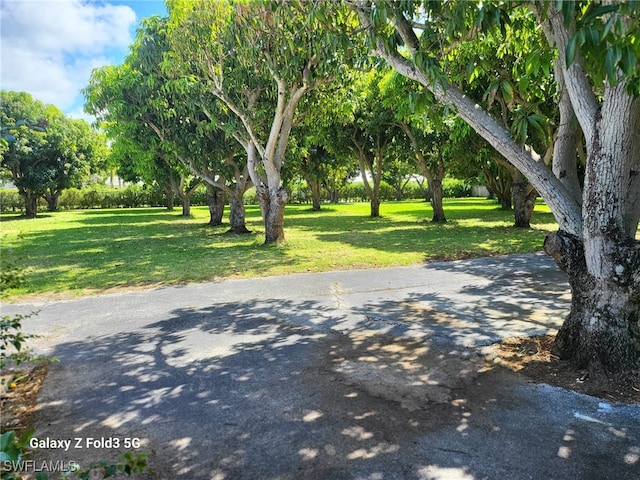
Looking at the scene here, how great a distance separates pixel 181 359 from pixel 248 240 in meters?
10.2

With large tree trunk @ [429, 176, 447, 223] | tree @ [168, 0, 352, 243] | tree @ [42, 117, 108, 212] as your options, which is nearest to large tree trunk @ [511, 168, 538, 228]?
large tree trunk @ [429, 176, 447, 223]

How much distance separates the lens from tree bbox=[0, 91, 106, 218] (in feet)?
90.5

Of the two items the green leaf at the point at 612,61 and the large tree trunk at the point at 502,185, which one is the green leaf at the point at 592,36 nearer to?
the green leaf at the point at 612,61

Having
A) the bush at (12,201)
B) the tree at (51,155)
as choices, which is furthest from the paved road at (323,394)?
the bush at (12,201)

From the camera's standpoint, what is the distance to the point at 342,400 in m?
3.44

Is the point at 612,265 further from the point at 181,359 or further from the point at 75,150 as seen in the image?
the point at 75,150

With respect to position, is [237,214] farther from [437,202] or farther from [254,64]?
[437,202]

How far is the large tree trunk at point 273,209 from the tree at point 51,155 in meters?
20.8

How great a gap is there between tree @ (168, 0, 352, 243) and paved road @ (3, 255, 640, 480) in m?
5.07

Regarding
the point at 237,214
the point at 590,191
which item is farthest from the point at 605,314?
the point at 237,214

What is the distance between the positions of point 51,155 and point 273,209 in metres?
25.4

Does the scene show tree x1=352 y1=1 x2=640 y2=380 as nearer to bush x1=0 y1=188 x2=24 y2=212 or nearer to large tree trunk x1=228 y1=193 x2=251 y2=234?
large tree trunk x1=228 y1=193 x2=251 y2=234

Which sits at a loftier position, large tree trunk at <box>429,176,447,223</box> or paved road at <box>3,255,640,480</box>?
large tree trunk at <box>429,176,447,223</box>

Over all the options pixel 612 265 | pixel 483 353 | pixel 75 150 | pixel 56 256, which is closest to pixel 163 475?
pixel 483 353
